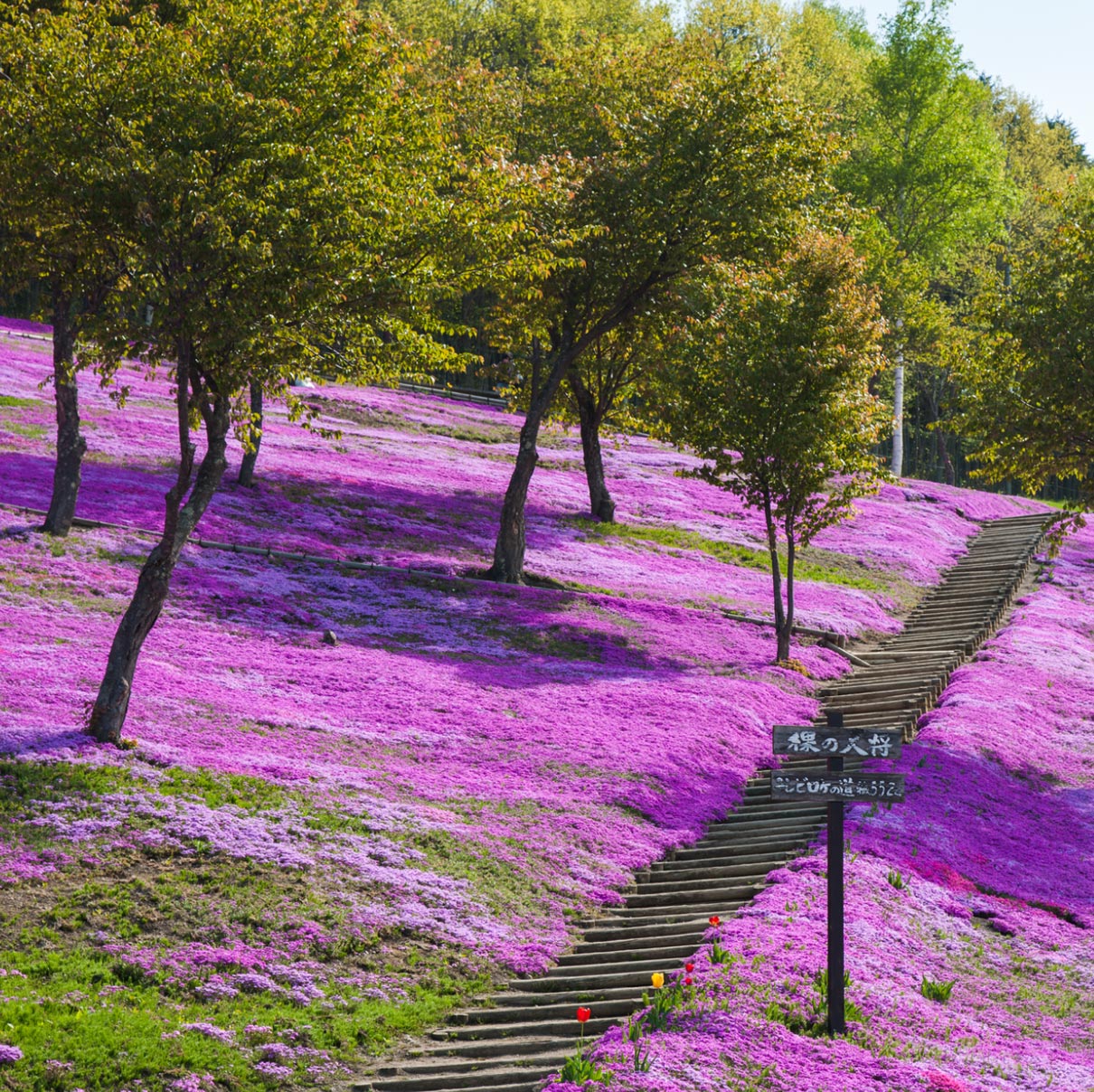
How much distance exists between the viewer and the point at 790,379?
33.5 meters

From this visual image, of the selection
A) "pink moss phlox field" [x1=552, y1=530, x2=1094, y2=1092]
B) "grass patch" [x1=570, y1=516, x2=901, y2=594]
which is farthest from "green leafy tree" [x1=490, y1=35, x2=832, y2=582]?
"pink moss phlox field" [x1=552, y1=530, x2=1094, y2=1092]

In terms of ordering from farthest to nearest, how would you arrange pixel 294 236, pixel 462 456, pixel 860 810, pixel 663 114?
pixel 462 456 → pixel 663 114 → pixel 860 810 → pixel 294 236

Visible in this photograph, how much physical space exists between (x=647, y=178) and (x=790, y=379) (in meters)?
7.39

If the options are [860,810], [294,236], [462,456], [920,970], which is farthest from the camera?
[462,456]

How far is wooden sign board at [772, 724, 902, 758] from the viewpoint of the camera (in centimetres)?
1364

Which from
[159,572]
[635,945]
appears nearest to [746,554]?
[159,572]

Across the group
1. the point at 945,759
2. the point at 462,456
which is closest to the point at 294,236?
the point at 945,759

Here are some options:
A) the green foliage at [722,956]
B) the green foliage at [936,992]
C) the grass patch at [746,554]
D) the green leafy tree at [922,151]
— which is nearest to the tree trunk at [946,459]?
the green leafy tree at [922,151]

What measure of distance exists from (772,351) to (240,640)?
654 inches

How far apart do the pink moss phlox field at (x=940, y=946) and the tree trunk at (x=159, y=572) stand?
31.0 feet

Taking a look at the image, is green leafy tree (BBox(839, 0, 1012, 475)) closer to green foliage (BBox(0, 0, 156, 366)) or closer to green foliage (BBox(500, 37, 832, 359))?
green foliage (BBox(500, 37, 832, 359))

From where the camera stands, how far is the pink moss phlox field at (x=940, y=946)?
12320 millimetres

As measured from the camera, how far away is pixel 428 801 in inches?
770

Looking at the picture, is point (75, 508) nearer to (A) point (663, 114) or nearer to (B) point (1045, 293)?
(A) point (663, 114)
